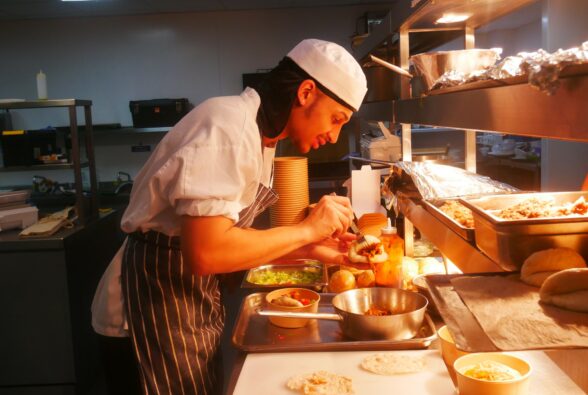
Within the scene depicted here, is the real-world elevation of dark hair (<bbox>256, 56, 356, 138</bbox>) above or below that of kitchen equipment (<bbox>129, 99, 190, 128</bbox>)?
below

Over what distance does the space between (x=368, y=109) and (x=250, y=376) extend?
214 cm

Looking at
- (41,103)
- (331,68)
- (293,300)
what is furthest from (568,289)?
(41,103)

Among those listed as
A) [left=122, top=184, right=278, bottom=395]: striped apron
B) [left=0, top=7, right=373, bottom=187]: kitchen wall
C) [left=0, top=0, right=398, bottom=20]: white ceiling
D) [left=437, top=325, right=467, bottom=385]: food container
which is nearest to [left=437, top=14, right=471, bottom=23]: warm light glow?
[left=437, top=325, right=467, bottom=385]: food container

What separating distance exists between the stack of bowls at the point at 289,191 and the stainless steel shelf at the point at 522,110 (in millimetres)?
1834

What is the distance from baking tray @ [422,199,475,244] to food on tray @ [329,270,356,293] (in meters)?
0.47

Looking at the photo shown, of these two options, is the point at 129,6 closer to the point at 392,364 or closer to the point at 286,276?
the point at 286,276

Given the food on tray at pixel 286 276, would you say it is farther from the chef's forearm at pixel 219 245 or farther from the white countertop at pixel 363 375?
the chef's forearm at pixel 219 245

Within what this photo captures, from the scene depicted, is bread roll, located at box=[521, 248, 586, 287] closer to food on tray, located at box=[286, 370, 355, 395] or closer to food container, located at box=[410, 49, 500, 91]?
food on tray, located at box=[286, 370, 355, 395]

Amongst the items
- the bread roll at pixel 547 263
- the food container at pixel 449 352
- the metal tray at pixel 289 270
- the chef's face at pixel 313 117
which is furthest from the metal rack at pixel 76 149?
the bread roll at pixel 547 263

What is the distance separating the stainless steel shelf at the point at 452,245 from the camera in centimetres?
152

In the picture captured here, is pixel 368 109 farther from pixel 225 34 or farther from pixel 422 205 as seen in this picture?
pixel 225 34

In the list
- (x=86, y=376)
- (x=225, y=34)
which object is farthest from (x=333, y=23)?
(x=86, y=376)

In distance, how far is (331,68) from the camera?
1770 millimetres

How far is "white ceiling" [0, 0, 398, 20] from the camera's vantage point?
6250 mm
